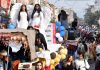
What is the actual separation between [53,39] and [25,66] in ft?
13.2

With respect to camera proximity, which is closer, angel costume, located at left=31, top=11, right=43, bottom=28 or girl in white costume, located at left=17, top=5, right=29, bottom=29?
girl in white costume, located at left=17, top=5, right=29, bottom=29

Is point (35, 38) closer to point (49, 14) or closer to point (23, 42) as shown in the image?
point (23, 42)

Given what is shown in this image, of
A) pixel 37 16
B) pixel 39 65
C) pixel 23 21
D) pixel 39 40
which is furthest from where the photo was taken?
pixel 37 16

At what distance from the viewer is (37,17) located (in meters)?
12.8

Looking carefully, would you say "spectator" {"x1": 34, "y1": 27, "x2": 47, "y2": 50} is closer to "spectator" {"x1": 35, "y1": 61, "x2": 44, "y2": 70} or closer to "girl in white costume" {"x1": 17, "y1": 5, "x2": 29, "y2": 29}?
"spectator" {"x1": 35, "y1": 61, "x2": 44, "y2": 70}

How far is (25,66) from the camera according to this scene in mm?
9406

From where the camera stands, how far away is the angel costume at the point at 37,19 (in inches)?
499

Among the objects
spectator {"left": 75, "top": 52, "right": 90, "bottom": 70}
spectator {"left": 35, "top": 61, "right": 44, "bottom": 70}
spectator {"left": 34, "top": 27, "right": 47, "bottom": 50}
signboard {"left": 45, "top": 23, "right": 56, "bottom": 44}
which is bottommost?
spectator {"left": 75, "top": 52, "right": 90, "bottom": 70}

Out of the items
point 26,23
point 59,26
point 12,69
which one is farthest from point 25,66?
point 59,26

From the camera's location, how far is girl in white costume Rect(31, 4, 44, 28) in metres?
12.6

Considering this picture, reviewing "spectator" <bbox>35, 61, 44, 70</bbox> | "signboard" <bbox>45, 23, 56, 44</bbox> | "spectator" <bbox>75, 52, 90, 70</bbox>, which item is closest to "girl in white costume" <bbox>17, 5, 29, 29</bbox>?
"signboard" <bbox>45, 23, 56, 44</bbox>

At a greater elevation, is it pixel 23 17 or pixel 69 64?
pixel 23 17

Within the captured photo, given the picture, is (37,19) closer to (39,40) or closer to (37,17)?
(37,17)

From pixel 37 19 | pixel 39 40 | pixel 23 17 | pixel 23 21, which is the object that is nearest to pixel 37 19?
pixel 37 19
